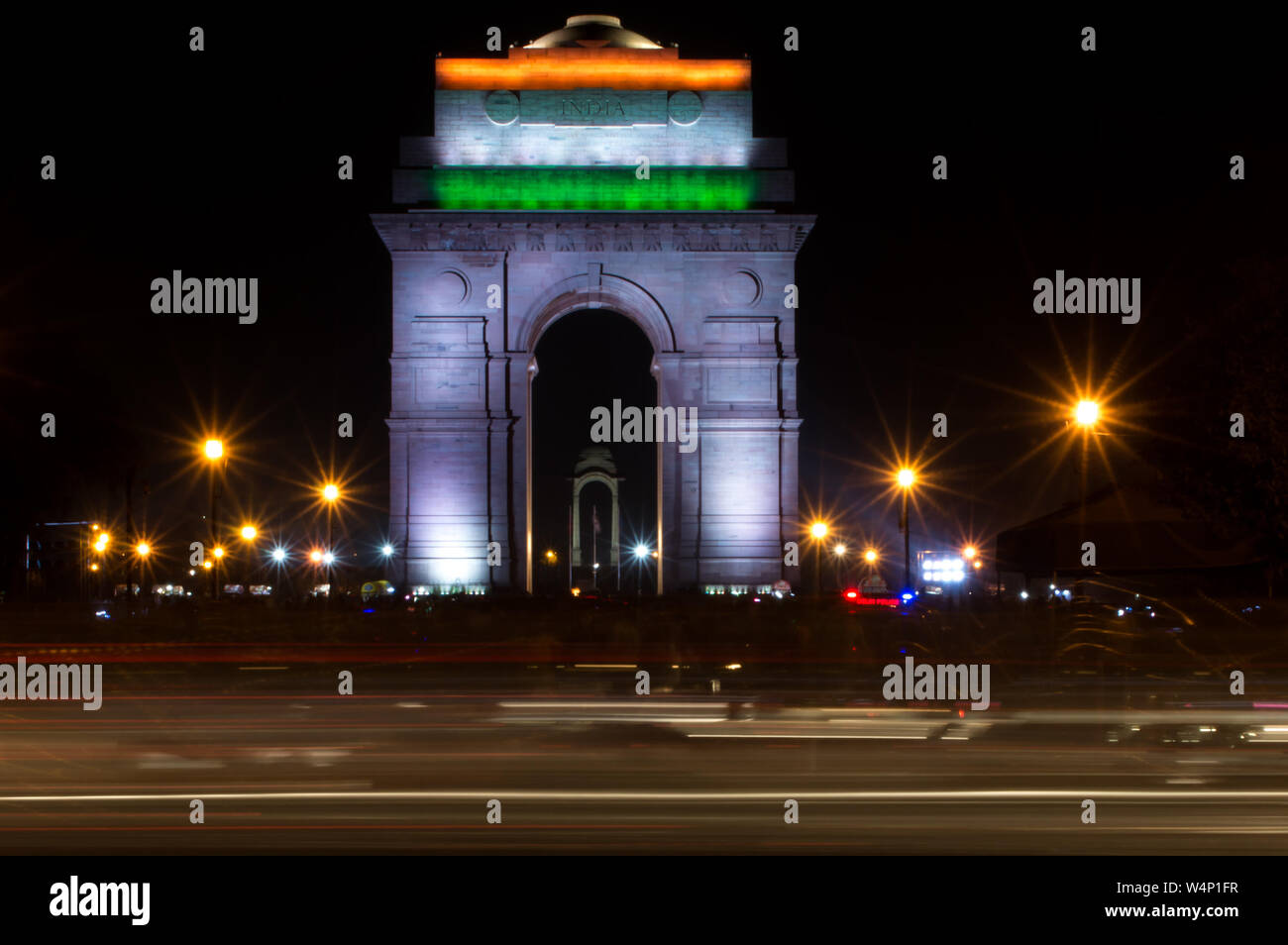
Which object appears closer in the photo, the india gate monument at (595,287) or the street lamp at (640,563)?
the india gate monument at (595,287)

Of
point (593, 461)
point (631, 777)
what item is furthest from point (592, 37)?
point (593, 461)

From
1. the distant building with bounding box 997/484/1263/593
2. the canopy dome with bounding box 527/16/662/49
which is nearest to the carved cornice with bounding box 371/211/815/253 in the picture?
the canopy dome with bounding box 527/16/662/49

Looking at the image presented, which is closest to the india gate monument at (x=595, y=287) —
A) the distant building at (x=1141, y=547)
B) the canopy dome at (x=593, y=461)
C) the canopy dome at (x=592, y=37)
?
the canopy dome at (x=592, y=37)

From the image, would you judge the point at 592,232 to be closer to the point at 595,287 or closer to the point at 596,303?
the point at 595,287

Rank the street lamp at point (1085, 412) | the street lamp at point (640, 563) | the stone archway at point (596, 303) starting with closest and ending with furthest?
Answer: the street lamp at point (1085, 412) → the stone archway at point (596, 303) → the street lamp at point (640, 563)

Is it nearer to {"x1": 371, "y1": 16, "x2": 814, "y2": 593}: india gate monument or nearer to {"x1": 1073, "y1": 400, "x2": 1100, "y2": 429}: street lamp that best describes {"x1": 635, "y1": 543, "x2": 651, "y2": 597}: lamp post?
{"x1": 371, "y1": 16, "x2": 814, "y2": 593}: india gate monument

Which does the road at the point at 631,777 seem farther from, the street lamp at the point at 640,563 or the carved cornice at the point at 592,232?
the street lamp at the point at 640,563

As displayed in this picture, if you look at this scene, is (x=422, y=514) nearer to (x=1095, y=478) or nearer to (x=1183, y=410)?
(x=1183, y=410)
